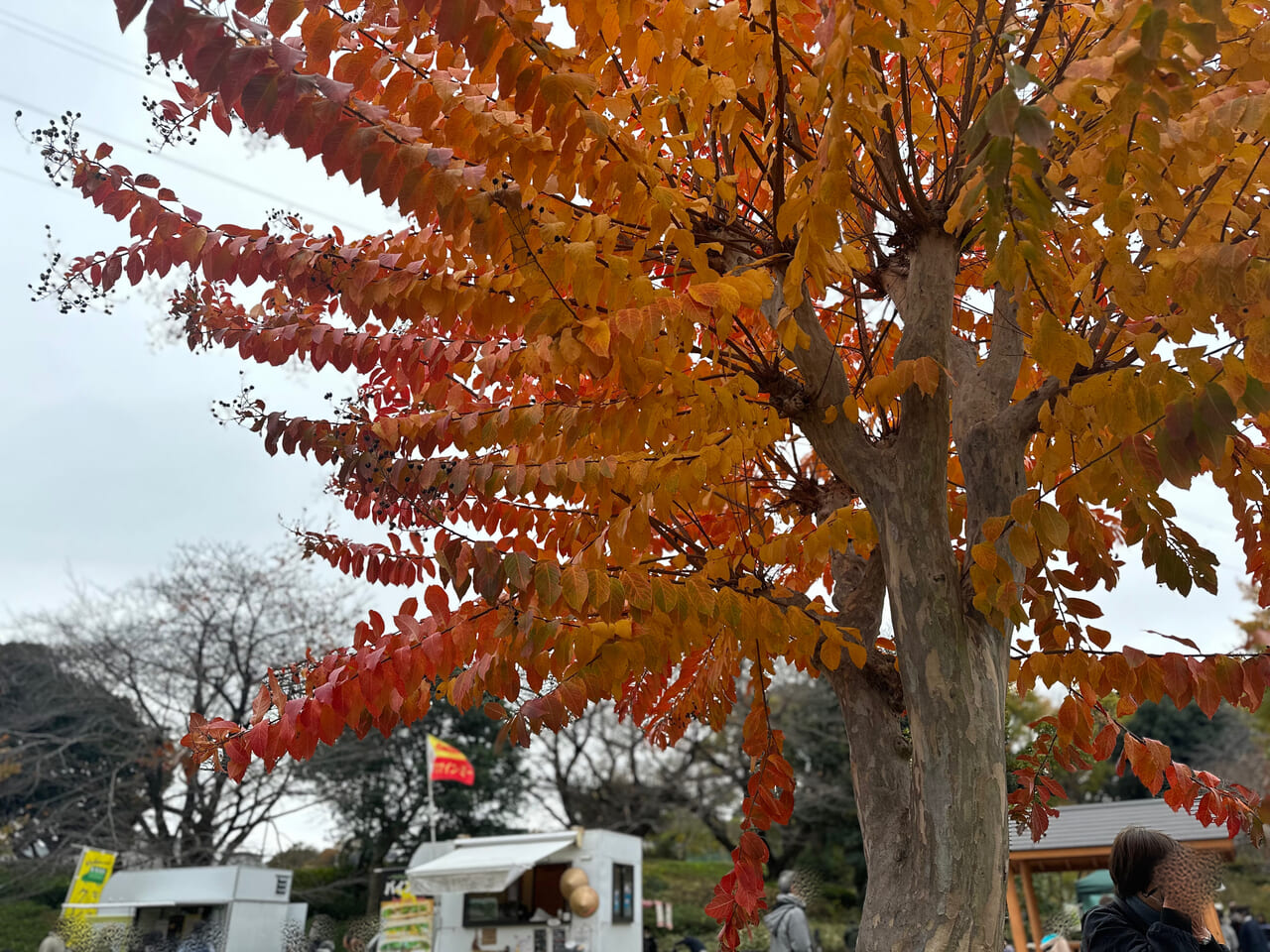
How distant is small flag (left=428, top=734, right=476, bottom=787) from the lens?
16406 millimetres

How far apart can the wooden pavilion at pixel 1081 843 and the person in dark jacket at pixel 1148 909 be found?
7.18 metres

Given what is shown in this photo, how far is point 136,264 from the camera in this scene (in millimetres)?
2467

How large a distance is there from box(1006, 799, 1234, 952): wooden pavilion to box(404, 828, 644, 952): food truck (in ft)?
17.4

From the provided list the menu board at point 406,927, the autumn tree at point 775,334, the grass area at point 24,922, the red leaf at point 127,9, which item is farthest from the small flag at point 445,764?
the red leaf at point 127,9

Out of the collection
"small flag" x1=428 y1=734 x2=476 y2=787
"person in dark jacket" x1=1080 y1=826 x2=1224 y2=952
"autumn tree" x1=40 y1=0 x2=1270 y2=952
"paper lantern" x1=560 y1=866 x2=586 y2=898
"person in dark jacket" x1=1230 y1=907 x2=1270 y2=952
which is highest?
"small flag" x1=428 y1=734 x2=476 y2=787

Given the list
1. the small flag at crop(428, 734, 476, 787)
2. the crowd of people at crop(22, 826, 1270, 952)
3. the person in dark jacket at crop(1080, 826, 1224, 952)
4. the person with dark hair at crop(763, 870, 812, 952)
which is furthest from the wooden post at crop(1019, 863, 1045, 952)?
the small flag at crop(428, 734, 476, 787)

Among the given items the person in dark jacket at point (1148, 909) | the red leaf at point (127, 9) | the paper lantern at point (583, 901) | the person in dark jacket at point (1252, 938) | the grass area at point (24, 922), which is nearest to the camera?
the red leaf at point (127, 9)

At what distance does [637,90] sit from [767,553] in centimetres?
140

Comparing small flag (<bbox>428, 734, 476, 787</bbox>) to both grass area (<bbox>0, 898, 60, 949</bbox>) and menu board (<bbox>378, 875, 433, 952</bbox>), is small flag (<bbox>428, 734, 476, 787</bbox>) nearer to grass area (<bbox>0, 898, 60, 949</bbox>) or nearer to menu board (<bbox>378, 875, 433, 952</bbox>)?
menu board (<bbox>378, 875, 433, 952</bbox>)

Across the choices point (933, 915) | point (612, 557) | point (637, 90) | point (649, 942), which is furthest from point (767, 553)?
point (649, 942)

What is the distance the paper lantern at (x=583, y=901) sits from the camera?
11.7 m

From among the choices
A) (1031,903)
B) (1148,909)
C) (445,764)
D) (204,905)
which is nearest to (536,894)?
(445,764)

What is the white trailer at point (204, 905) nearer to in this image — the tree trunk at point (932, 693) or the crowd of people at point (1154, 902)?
the tree trunk at point (932, 693)

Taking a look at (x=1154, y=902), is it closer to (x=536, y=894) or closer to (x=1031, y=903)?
(x=1031, y=903)
